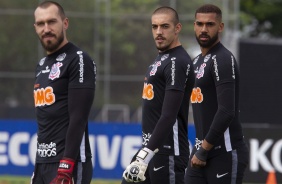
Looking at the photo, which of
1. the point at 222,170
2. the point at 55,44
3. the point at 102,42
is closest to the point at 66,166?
the point at 55,44

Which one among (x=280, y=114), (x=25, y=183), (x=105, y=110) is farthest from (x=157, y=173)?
(x=105, y=110)

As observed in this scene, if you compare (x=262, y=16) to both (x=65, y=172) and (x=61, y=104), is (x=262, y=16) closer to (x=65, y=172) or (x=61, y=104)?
(x=61, y=104)

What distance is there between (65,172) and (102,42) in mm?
20869

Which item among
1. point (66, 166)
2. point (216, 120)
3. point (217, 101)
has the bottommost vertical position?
point (66, 166)

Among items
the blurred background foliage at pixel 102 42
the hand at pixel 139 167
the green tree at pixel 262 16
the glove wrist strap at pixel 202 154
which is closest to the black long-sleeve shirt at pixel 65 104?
the hand at pixel 139 167

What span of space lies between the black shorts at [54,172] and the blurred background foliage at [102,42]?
65.5ft

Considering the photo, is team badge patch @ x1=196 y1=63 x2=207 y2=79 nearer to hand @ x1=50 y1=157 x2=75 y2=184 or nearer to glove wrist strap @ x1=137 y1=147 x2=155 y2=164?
glove wrist strap @ x1=137 y1=147 x2=155 y2=164

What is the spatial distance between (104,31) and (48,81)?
2037 cm

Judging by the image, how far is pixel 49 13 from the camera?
7852mm

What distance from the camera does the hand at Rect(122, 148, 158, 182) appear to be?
819cm

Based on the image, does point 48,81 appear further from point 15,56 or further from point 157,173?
point 15,56

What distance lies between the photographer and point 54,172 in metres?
7.72

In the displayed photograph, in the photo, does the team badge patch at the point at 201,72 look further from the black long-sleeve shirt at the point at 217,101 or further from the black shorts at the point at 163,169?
the black shorts at the point at 163,169

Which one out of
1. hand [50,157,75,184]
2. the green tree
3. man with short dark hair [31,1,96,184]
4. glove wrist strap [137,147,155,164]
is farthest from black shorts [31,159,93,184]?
the green tree
